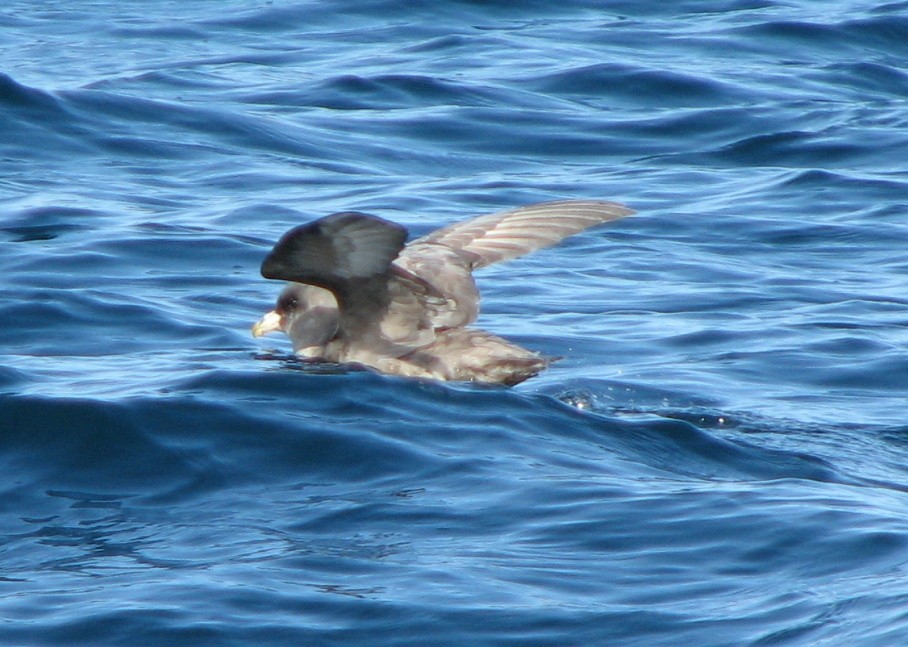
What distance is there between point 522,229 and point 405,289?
36.0 inches

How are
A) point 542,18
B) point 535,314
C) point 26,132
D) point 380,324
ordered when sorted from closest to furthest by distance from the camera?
1. point 380,324
2. point 535,314
3. point 26,132
4. point 542,18

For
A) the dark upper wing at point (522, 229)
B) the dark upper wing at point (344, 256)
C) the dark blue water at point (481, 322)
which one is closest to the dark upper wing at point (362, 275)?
the dark upper wing at point (344, 256)

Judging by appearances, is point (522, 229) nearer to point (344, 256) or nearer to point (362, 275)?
point (362, 275)

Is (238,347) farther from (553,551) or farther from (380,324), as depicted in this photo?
(553,551)

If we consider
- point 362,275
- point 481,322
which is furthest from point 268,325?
point 481,322

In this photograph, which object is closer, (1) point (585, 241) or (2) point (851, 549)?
(2) point (851, 549)

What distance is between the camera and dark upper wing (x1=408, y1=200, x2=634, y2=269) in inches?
316

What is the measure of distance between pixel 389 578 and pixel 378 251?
6.60 ft

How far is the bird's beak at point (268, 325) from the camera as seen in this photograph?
27.0 feet

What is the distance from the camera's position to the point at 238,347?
848 cm

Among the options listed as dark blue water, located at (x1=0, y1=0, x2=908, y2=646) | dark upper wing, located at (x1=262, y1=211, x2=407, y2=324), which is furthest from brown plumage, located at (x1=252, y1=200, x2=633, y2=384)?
dark blue water, located at (x1=0, y1=0, x2=908, y2=646)

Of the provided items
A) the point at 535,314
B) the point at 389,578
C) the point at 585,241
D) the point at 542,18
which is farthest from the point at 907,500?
the point at 542,18

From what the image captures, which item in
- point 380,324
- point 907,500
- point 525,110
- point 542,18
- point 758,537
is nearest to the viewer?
point 758,537

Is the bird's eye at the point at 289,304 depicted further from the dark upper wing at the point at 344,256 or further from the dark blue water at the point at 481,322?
the dark upper wing at the point at 344,256
